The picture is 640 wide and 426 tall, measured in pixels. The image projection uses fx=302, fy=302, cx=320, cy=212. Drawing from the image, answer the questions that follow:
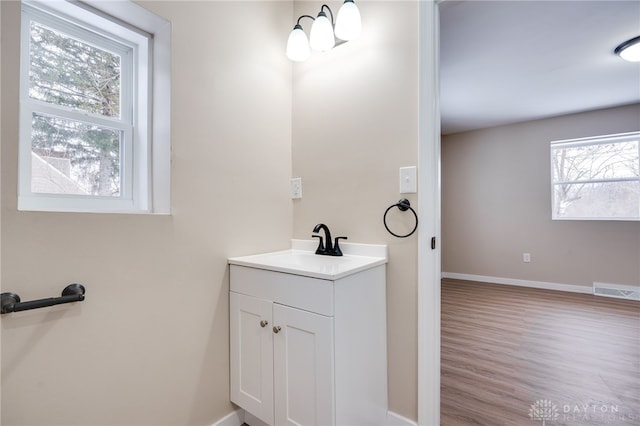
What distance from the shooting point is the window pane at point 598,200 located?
385 centimetres

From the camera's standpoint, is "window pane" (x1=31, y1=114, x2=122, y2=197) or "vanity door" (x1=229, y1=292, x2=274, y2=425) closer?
"window pane" (x1=31, y1=114, x2=122, y2=197)

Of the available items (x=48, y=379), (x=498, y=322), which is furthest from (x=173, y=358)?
(x=498, y=322)

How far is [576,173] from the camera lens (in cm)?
420

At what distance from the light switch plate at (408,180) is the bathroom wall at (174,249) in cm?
71

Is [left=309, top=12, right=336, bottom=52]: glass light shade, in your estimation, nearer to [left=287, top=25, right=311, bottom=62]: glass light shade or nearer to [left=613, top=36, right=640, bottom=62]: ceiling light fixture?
[left=287, top=25, right=311, bottom=62]: glass light shade

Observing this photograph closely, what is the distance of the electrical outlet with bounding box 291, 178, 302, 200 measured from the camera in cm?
184

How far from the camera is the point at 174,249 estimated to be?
4.23ft

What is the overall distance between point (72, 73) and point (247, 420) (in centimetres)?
173

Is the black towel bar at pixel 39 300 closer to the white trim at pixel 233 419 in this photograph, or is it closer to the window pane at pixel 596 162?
the white trim at pixel 233 419

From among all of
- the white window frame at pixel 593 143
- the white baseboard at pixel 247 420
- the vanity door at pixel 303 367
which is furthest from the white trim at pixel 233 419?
the white window frame at pixel 593 143

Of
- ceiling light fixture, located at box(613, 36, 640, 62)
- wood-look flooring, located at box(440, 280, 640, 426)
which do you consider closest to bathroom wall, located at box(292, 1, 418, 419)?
wood-look flooring, located at box(440, 280, 640, 426)

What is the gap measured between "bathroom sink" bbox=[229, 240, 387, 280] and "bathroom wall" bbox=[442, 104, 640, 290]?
4.01 meters

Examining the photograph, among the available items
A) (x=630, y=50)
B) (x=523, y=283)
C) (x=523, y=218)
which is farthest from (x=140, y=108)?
(x=523, y=283)

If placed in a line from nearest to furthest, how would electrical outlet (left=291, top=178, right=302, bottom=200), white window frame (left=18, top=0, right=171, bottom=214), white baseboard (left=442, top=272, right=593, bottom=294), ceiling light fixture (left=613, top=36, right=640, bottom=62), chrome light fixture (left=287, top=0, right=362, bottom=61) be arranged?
white window frame (left=18, top=0, right=171, bottom=214), chrome light fixture (left=287, top=0, right=362, bottom=61), electrical outlet (left=291, top=178, right=302, bottom=200), ceiling light fixture (left=613, top=36, right=640, bottom=62), white baseboard (left=442, top=272, right=593, bottom=294)
